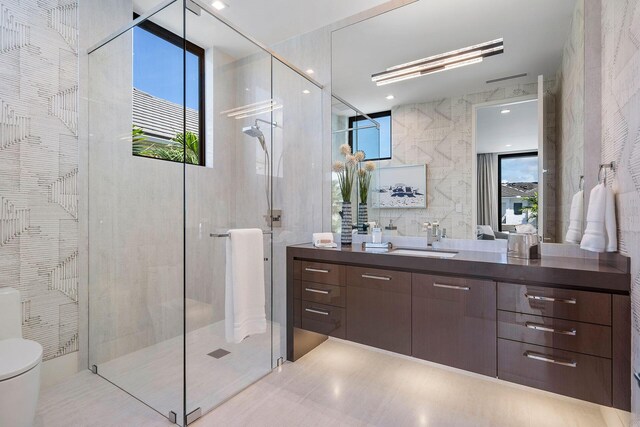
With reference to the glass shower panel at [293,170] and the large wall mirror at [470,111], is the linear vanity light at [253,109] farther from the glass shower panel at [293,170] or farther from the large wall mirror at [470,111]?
the large wall mirror at [470,111]

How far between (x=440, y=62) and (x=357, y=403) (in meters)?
2.37

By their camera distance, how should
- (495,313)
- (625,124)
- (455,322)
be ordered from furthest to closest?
(455,322) → (495,313) → (625,124)

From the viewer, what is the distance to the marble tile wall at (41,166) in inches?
75.3

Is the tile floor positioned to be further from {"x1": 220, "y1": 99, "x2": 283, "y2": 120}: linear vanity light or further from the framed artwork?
{"x1": 220, "y1": 99, "x2": 283, "y2": 120}: linear vanity light

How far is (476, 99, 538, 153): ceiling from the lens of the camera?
2.00 meters

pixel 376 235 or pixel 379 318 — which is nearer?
pixel 379 318

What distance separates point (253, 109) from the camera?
2.22 meters

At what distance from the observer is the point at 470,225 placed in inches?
85.4

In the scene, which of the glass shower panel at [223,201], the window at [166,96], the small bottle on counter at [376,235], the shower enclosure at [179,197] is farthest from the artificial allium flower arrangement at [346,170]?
the window at [166,96]

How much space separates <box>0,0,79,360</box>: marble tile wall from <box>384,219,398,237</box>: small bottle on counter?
2.30m

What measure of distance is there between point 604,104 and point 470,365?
1577mm

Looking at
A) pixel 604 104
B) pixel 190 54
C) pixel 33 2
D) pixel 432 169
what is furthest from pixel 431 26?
pixel 33 2

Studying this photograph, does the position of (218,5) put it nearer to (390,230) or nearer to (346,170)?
(346,170)

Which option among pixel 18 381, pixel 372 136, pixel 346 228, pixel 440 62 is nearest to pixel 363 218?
pixel 346 228
